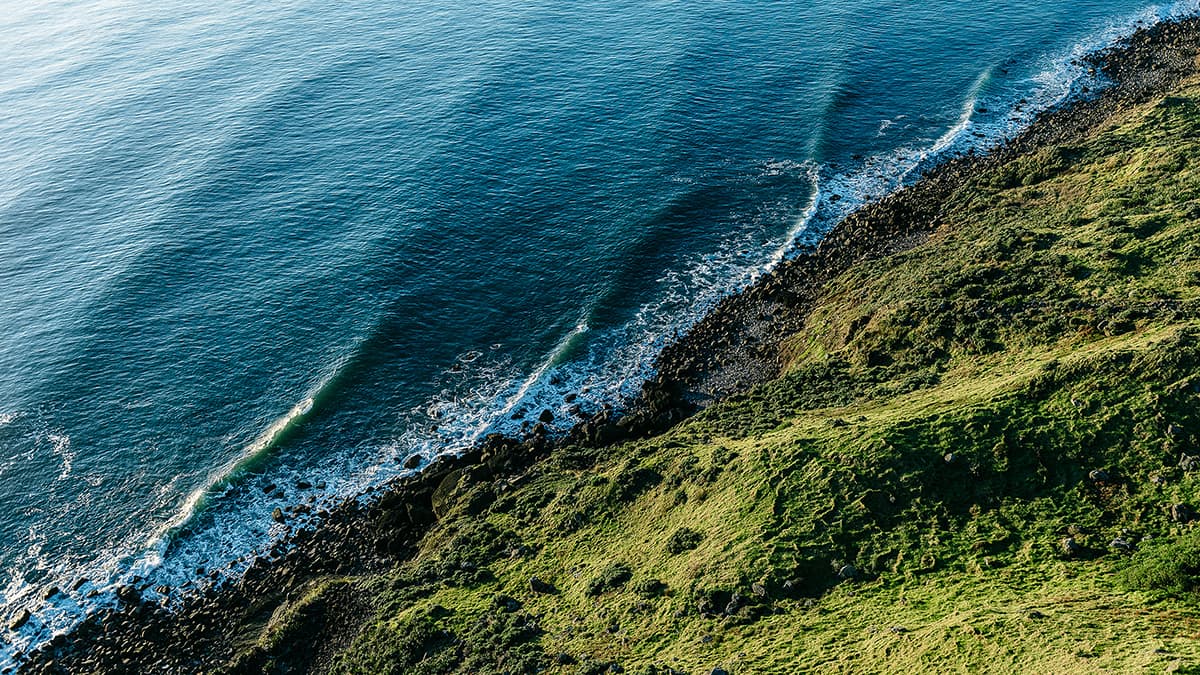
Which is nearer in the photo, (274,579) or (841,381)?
(274,579)

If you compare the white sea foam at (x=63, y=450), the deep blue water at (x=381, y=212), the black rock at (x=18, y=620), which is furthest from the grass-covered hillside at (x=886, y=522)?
the white sea foam at (x=63, y=450)

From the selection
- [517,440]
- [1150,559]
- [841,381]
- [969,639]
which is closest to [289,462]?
[517,440]

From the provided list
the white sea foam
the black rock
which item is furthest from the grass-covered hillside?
the white sea foam

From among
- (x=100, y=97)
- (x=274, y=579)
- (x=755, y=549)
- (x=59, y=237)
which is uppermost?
(x=100, y=97)

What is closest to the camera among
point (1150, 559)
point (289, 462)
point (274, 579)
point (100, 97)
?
point (1150, 559)

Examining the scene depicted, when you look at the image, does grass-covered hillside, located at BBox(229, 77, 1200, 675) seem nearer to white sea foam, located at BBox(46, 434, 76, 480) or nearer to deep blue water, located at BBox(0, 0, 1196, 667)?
deep blue water, located at BBox(0, 0, 1196, 667)

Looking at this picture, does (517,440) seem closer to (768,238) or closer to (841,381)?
(841,381)
